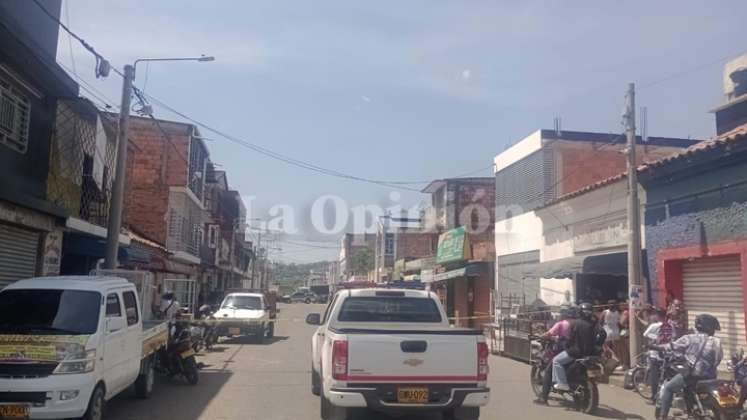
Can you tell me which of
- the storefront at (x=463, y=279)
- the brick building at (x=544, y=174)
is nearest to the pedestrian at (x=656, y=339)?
the brick building at (x=544, y=174)

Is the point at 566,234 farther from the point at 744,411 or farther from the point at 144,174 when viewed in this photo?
the point at 144,174

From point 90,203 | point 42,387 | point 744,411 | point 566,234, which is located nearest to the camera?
point 42,387

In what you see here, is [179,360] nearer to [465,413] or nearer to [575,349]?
[465,413]

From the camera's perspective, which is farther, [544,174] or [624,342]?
[544,174]

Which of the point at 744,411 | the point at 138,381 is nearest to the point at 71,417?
the point at 138,381

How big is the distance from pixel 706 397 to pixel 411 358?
4.23 meters

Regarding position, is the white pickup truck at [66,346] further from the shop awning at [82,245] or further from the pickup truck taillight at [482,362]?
the shop awning at [82,245]

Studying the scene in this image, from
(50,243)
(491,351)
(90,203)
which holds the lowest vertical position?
(491,351)

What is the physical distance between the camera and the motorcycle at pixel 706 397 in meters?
8.67

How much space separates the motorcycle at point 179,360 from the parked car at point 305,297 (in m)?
75.3

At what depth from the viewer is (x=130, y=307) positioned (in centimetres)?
1016

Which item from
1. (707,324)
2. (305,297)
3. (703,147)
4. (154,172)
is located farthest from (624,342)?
(305,297)

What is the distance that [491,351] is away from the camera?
21672 millimetres

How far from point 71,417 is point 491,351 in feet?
51.9
